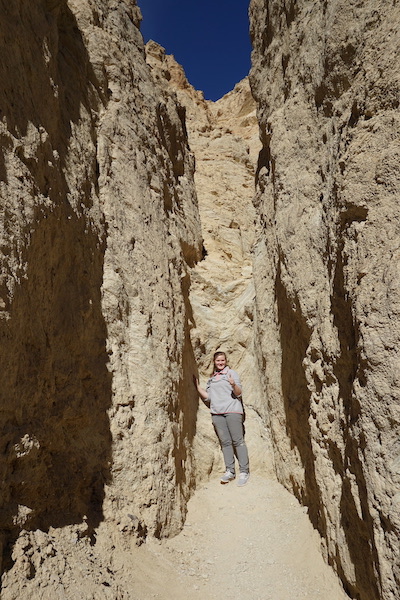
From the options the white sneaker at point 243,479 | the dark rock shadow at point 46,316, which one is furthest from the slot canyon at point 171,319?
the white sneaker at point 243,479

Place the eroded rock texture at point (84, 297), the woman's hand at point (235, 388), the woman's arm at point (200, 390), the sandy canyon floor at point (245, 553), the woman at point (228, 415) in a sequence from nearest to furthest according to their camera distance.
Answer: the eroded rock texture at point (84, 297) → the sandy canyon floor at point (245, 553) → the woman at point (228, 415) → the woman's hand at point (235, 388) → the woman's arm at point (200, 390)

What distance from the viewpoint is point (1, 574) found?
2.25 metres

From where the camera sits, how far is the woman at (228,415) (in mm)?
4977

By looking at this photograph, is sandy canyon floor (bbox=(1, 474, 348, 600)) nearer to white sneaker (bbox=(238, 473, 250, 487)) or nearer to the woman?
white sneaker (bbox=(238, 473, 250, 487))

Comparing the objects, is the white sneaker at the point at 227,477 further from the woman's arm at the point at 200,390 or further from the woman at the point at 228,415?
the woman's arm at the point at 200,390

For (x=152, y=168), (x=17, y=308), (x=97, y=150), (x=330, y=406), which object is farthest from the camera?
(x=152, y=168)

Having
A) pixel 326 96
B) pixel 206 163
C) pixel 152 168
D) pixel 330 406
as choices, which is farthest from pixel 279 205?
pixel 206 163

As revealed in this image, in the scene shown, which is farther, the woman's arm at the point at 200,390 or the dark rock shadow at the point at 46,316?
the woman's arm at the point at 200,390

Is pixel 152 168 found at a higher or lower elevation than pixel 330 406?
higher

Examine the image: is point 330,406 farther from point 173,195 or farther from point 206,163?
point 206,163

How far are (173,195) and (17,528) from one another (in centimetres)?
473

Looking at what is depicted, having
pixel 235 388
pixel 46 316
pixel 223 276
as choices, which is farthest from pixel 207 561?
pixel 223 276

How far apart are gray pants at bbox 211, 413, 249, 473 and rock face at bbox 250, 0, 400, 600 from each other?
40 cm

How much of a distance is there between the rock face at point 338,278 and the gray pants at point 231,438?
401 millimetres
